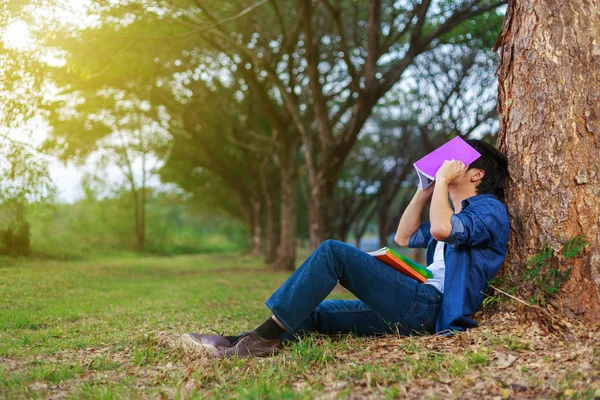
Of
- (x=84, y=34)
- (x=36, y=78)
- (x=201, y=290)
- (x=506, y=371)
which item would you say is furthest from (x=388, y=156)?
(x=506, y=371)

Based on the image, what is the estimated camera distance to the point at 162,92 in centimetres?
1672

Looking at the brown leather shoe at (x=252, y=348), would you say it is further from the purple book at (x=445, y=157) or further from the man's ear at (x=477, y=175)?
the man's ear at (x=477, y=175)

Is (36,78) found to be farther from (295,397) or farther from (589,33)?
(589,33)

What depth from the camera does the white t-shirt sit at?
405 centimetres

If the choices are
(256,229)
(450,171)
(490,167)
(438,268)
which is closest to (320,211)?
(438,268)

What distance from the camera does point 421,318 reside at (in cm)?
396

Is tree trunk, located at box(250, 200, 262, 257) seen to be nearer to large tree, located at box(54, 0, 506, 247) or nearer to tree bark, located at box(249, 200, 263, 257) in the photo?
tree bark, located at box(249, 200, 263, 257)

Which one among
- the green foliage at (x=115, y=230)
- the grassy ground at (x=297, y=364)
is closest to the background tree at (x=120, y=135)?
the green foliage at (x=115, y=230)

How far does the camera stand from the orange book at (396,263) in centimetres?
389

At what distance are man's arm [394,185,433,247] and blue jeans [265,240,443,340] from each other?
25.5 inches

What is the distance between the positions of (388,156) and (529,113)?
16.1 meters

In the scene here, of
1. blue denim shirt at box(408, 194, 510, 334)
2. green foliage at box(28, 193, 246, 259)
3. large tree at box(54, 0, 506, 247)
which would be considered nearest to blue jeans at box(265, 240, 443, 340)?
blue denim shirt at box(408, 194, 510, 334)

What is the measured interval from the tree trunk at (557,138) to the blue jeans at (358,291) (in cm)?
69

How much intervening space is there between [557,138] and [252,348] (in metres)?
2.47
